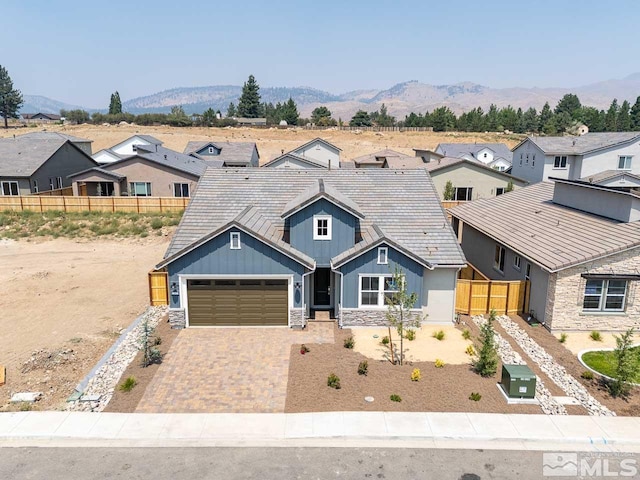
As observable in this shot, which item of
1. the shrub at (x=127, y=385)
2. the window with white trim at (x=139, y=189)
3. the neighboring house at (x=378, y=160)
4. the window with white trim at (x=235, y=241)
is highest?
the neighboring house at (x=378, y=160)

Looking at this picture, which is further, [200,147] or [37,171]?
[200,147]

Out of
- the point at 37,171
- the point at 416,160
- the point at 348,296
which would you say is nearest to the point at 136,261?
the point at 348,296

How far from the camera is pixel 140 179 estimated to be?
46312 mm

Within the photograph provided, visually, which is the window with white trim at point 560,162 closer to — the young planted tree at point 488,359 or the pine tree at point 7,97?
the young planted tree at point 488,359

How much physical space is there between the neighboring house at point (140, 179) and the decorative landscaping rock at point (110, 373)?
2673 centimetres

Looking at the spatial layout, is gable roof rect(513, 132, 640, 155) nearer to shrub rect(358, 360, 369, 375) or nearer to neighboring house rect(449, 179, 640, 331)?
Answer: neighboring house rect(449, 179, 640, 331)

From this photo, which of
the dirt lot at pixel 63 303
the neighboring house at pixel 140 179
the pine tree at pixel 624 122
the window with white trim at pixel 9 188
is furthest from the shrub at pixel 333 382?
the pine tree at pixel 624 122

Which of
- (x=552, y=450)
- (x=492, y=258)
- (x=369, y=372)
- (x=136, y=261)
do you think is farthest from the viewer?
(x=136, y=261)

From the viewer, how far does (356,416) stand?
14.1 meters

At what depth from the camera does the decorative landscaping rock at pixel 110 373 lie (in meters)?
14.8

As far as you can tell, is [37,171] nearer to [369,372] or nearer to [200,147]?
[200,147]

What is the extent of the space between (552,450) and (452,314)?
8.98 metres

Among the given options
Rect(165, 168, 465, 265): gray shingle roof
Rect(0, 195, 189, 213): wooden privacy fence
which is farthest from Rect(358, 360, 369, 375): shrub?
Rect(0, 195, 189, 213): wooden privacy fence

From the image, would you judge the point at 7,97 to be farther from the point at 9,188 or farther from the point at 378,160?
the point at 378,160
